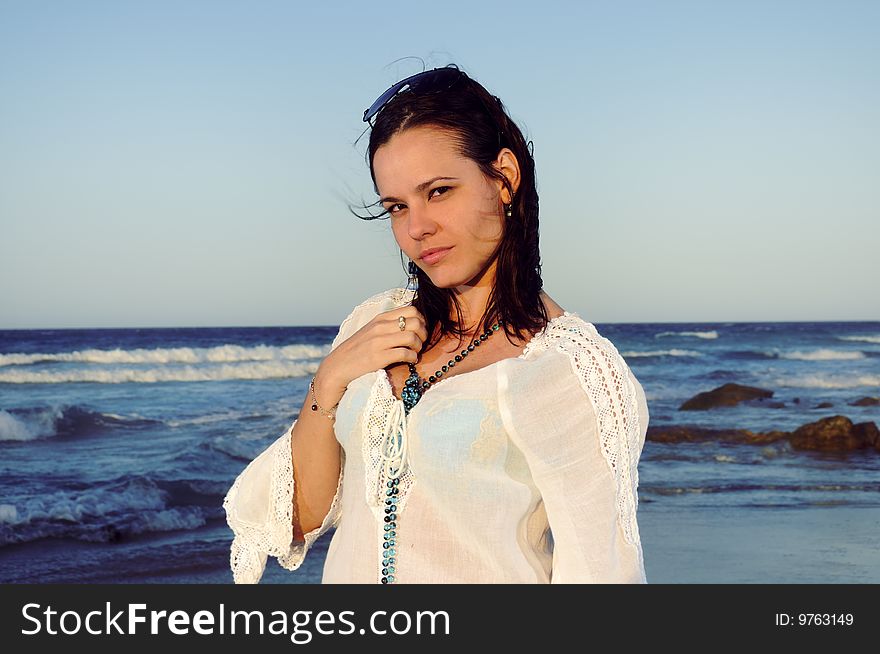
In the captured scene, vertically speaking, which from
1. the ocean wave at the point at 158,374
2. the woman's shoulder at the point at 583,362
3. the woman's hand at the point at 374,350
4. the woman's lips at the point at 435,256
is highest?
the ocean wave at the point at 158,374

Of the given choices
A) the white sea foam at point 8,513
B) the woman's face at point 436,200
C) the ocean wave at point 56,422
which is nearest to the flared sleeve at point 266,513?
the woman's face at point 436,200

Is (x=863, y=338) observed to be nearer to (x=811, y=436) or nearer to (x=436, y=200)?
(x=811, y=436)

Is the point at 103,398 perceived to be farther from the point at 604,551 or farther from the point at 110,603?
the point at 604,551

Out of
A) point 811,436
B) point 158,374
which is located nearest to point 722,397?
point 811,436

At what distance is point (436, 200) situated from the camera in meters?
2.02

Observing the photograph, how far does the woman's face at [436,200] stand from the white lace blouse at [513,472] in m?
0.24

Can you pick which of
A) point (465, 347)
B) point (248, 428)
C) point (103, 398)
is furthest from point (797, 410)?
point (465, 347)

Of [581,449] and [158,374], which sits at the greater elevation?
[158,374]

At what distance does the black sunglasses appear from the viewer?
211cm

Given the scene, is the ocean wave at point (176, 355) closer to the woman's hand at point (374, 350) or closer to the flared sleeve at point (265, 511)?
the flared sleeve at point (265, 511)

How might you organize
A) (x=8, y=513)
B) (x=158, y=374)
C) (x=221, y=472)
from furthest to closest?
1. (x=158, y=374)
2. (x=221, y=472)
3. (x=8, y=513)

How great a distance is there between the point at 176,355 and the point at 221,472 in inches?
416

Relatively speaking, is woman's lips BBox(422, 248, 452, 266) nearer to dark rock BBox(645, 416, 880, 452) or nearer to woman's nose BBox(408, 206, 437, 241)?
woman's nose BBox(408, 206, 437, 241)

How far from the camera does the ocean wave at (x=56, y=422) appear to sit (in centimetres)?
1087
